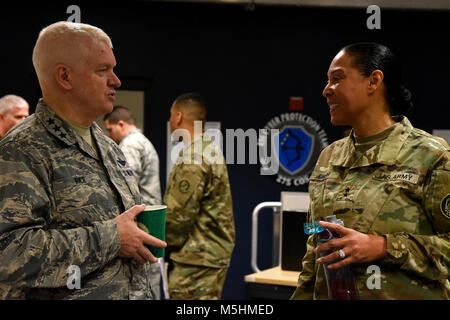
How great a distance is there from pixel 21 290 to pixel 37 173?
328 mm

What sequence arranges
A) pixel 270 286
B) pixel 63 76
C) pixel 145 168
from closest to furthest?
pixel 63 76 < pixel 270 286 < pixel 145 168

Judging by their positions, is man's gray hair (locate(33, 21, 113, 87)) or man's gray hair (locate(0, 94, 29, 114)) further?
man's gray hair (locate(0, 94, 29, 114))

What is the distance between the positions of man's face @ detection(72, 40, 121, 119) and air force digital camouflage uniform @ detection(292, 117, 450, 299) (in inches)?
31.7

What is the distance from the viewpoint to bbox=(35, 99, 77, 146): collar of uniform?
1658mm

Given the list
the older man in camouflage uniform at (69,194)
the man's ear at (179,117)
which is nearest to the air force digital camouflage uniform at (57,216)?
the older man in camouflage uniform at (69,194)

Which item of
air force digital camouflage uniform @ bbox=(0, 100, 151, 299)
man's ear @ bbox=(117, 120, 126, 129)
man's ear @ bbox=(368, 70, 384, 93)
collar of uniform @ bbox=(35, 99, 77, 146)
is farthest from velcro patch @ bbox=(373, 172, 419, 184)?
man's ear @ bbox=(117, 120, 126, 129)

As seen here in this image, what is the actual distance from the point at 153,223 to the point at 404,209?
2.47ft

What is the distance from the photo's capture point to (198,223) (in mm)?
3668

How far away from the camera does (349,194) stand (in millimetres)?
1849

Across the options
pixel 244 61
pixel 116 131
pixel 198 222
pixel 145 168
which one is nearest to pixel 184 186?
pixel 198 222

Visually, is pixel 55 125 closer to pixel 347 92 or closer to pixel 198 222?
pixel 347 92

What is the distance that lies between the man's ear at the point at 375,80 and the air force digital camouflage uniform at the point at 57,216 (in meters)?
0.86

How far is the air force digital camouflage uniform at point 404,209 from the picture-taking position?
67.0 inches

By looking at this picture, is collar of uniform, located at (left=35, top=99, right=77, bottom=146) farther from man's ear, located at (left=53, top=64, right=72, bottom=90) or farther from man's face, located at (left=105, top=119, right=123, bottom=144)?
man's face, located at (left=105, top=119, right=123, bottom=144)
